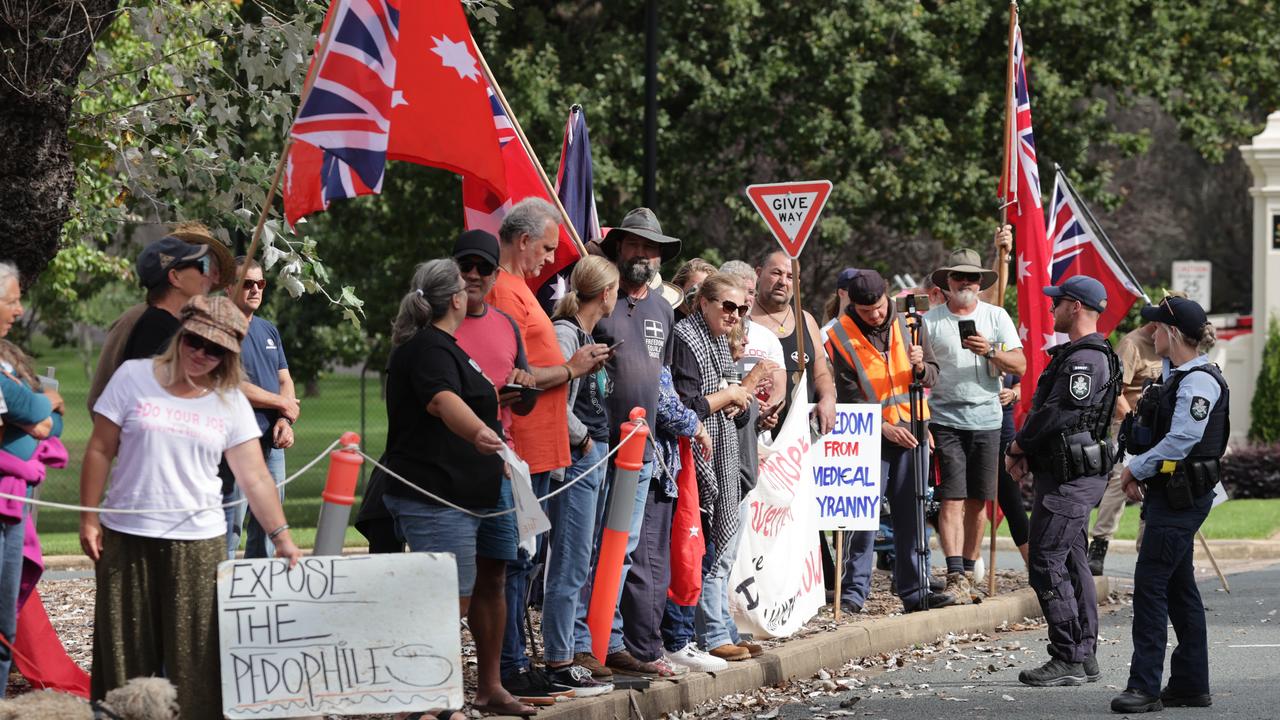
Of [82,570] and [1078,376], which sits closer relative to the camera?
[1078,376]

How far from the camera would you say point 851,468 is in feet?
36.1

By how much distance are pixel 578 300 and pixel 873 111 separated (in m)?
15.1

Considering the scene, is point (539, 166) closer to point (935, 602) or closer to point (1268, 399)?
point (935, 602)

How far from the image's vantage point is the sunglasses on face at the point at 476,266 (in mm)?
7258

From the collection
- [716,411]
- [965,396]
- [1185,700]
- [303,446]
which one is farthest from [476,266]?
[303,446]

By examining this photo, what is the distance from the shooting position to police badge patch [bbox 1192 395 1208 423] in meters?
8.35

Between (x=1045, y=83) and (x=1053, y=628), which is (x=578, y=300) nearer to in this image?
(x=1053, y=628)

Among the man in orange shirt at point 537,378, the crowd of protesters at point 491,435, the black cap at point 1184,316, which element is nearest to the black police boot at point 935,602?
the crowd of protesters at point 491,435

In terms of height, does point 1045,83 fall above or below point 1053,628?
above

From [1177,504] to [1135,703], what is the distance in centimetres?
96

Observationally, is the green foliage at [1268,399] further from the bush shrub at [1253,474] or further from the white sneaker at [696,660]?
the white sneaker at [696,660]

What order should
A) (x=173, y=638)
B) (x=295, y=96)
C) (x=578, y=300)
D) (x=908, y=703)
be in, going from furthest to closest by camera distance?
(x=295, y=96) → (x=908, y=703) → (x=578, y=300) → (x=173, y=638)

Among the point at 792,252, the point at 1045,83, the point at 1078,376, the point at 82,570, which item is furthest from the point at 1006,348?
the point at 1045,83

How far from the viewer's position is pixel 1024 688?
909 cm
